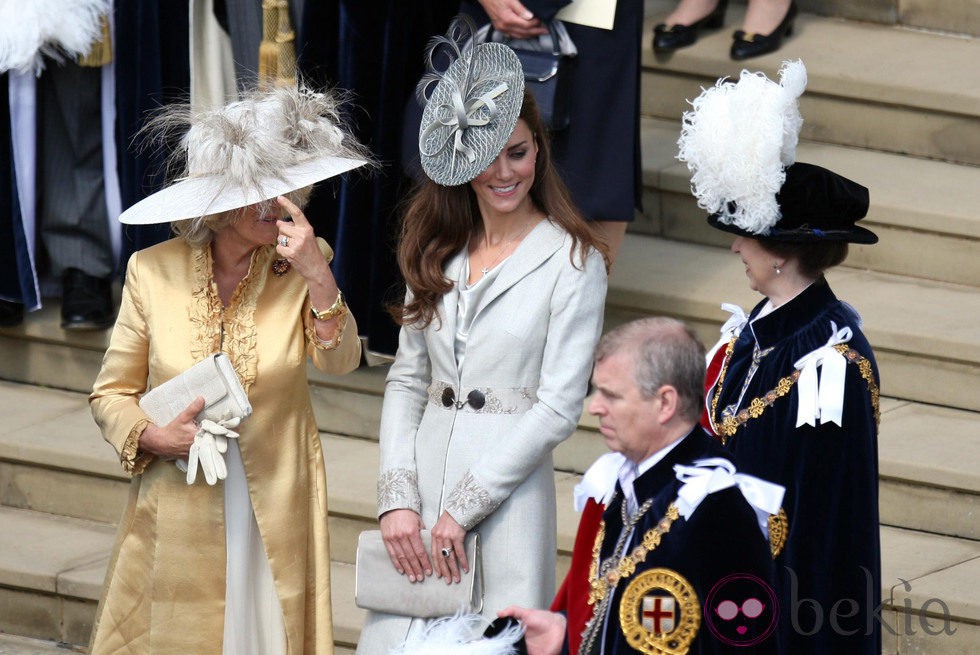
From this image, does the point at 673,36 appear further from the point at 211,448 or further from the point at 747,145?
the point at 211,448

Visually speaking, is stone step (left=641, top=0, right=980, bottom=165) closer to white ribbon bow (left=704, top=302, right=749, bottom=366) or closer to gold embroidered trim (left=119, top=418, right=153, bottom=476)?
white ribbon bow (left=704, top=302, right=749, bottom=366)

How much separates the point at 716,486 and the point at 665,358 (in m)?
0.25

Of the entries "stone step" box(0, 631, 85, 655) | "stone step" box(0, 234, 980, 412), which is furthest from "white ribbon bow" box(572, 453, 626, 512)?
"stone step" box(0, 631, 85, 655)

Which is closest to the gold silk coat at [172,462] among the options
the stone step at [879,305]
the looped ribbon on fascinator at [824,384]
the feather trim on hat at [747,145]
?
the feather trim on hat at [747,145]

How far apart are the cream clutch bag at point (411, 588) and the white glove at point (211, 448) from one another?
0.38m

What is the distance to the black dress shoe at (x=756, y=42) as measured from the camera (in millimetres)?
6105

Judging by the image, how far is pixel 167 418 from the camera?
11.5ft

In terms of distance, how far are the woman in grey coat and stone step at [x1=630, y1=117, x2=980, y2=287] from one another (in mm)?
2379

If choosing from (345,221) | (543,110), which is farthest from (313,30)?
(543,110)

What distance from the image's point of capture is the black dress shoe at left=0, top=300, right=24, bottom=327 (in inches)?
224

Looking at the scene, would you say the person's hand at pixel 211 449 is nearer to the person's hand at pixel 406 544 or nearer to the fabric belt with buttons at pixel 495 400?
the person's hand at pixel 406 544

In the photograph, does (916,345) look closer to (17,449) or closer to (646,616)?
(646,616)

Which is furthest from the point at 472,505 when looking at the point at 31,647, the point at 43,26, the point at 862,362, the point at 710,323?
the point at 43,26

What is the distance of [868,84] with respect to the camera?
5953mm
